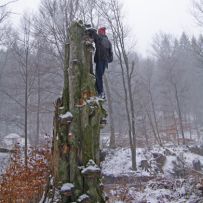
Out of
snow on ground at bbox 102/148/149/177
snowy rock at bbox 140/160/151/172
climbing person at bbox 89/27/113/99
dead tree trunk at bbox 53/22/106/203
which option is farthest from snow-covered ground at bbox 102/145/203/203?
dead tree trunk at bbox 53/22/106/203

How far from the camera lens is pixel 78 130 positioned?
5684 millimetres

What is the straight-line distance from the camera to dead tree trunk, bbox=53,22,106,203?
551 centimetres

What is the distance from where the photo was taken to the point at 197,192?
1024 centimetres

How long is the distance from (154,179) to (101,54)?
10243 millimetres

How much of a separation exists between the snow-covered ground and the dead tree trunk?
17.3 ft

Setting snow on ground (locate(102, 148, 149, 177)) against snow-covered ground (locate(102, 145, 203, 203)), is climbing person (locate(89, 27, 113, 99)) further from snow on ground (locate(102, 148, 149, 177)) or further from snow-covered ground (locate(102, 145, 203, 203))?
snow on ground (locate(102, 148, 149, 177))

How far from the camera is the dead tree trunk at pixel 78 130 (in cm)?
551

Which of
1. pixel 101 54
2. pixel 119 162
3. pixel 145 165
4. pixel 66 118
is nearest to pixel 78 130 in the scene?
pixel 66 118

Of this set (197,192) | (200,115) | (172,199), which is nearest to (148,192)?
(172,199)

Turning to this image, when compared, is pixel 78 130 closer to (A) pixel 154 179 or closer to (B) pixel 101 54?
(B) pixel 101 54

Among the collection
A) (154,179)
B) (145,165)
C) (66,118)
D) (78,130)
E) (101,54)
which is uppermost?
(101,54)

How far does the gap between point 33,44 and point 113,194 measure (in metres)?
10.2

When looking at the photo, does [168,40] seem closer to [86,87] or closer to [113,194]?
[113,194]

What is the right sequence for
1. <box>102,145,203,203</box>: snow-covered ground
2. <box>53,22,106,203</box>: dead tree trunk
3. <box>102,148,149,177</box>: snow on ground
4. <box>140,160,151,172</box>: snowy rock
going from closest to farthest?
<box>53,22,106,203</box>: dead tree trunk
<box>102,145,203,203</box>: snow-covered ground
<box>102,148,149,177</box>: snow on ground
<box>140,160,151,172</box>: snowy rock
